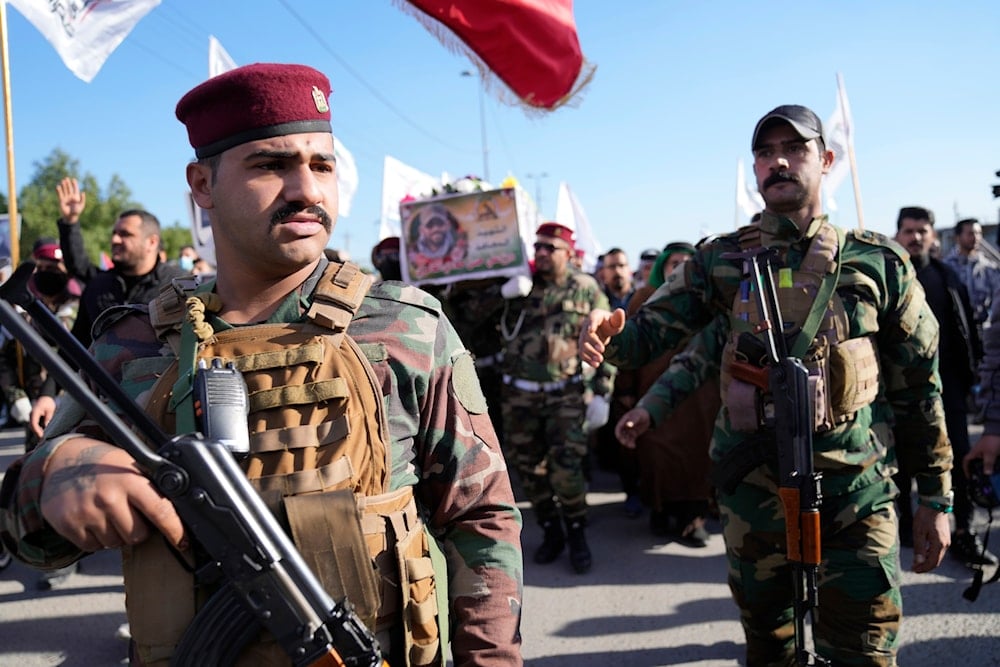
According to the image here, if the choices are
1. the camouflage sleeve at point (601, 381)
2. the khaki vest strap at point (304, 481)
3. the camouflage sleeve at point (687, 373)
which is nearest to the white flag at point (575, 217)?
the camouflage sleeve at point (601, 381)

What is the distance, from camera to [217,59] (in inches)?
245

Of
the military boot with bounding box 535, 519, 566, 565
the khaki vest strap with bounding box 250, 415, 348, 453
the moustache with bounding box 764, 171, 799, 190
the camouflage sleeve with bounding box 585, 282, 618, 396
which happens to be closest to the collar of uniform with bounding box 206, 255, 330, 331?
the khaki vest strap with bounding box 250, 415, 348, 453

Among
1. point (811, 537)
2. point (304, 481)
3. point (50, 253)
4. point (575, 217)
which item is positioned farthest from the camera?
point (575, 217)

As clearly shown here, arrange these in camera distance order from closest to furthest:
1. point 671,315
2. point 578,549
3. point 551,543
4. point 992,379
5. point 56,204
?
point 671,315 → point 992,379 → point 578,549 → point 551,543 → point 56,204

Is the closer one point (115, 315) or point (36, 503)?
point (36, 503)

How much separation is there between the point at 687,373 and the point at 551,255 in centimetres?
235

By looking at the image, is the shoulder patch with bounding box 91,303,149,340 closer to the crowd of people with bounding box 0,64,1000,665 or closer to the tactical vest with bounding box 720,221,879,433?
the crowd of people with bounding box 0,64,1000,665

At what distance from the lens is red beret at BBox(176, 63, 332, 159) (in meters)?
1.41

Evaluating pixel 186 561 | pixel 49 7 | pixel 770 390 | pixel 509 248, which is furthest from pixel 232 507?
pixel 49 7

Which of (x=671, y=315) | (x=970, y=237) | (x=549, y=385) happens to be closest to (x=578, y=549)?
(x=549, y=385)

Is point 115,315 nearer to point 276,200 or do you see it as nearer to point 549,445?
point 276,200

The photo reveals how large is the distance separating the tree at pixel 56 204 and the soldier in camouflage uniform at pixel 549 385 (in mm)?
48136

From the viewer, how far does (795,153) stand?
9.00 feet

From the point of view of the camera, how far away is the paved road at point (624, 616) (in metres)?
3.65
